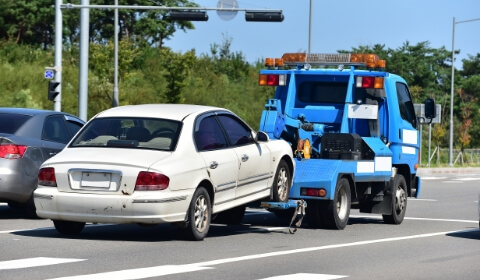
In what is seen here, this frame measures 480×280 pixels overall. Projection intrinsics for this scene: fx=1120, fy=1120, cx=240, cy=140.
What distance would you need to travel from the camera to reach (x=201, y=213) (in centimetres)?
1305

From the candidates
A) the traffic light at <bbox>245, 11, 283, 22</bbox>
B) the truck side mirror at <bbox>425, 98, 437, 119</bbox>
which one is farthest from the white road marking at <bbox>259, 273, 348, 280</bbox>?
the traffic light at <bbox>245, 11, 283, 22</bbox>

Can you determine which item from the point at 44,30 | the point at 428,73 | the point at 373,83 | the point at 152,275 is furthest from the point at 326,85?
the point at 428,73

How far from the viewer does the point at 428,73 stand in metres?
87.1

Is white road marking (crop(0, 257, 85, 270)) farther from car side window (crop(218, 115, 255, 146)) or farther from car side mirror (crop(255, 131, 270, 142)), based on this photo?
car side mirror (crop(255, 131, 270, 142))

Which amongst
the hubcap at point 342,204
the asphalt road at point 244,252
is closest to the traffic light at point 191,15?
the asphalt road at point 244,252

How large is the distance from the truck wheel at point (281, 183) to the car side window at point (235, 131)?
2.27 ft

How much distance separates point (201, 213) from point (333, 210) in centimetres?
316

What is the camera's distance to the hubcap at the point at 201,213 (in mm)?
12961

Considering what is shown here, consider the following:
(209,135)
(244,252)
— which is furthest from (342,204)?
(244,252)

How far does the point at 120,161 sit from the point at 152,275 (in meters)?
2.86

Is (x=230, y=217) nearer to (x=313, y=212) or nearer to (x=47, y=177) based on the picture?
(x=313, y=212)

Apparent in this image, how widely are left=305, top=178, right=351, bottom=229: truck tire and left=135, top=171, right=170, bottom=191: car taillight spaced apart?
153 inches

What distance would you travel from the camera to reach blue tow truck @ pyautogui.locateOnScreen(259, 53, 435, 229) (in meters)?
16.0

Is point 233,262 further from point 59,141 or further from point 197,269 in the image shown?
point 59,141
